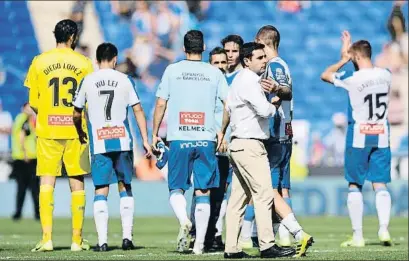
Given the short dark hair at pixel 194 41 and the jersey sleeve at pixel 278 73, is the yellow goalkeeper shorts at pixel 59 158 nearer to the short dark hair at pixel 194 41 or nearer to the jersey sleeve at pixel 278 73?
the short dark hair at pixel 194 41

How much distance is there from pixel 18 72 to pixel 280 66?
15.5 meters

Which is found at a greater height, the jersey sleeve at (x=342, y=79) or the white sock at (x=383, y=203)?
the jersey sleeve at (x=342, y=79)

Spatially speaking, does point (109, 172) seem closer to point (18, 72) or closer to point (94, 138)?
point (94, 138)

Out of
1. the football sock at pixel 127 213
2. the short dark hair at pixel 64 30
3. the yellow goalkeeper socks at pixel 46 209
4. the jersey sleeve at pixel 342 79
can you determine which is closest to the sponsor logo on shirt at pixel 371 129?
the jersey sleeve at pixel 342 79

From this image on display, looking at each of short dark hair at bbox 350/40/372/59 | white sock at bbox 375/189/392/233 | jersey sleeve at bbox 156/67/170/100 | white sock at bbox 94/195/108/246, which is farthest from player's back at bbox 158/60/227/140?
white sock at bbox 375/189/392/233

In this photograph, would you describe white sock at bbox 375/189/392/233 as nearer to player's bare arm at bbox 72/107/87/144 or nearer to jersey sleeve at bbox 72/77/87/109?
player's bare arm at bbox 72/107/87/144

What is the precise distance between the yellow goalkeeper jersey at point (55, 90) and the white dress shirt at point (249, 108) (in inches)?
86.0

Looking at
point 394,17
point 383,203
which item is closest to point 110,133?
point 383,203

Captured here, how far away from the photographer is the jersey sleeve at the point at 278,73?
1070 centimetres

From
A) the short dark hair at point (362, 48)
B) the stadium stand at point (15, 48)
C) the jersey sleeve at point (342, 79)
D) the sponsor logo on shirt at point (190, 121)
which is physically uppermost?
the stadium stand at point (15, 48)

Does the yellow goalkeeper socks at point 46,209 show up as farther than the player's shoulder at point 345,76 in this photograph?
No

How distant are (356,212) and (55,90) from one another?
3.84m

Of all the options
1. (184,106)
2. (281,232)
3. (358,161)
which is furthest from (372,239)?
(184,106)

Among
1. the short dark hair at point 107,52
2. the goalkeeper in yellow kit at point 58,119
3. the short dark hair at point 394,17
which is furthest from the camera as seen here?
the short dark hair at point 394,17
